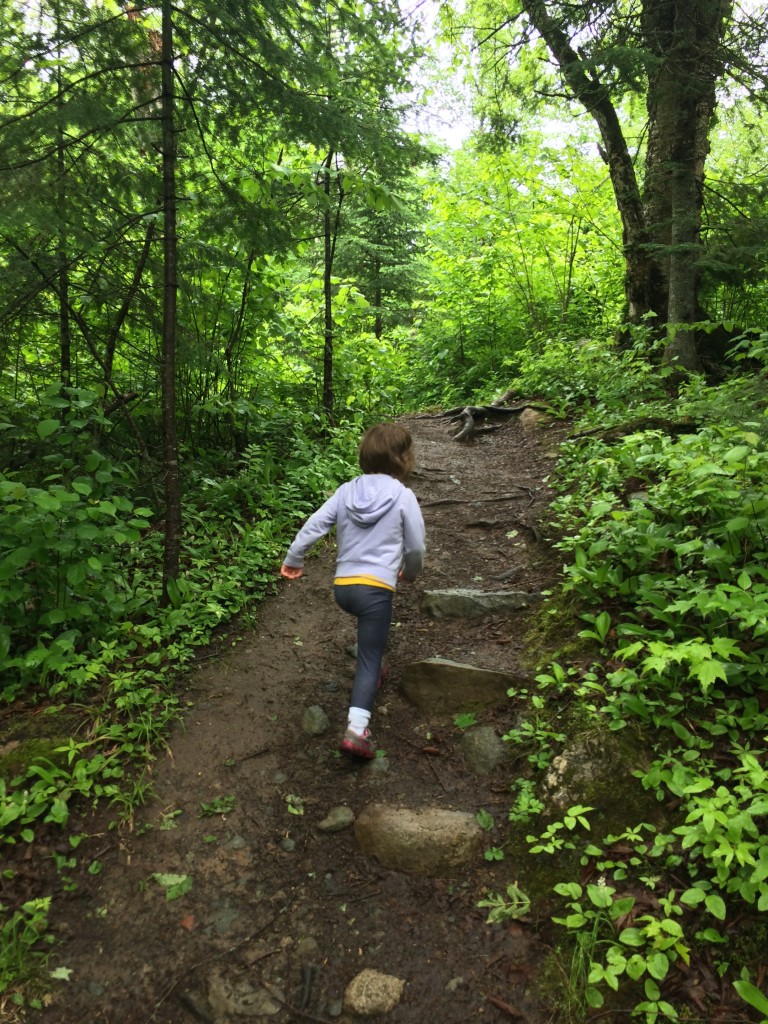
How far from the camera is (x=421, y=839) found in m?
3.03

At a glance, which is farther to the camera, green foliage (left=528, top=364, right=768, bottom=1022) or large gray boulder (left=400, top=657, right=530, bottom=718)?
large gray boulder (left=400, top=657, right=530, bottom=718)

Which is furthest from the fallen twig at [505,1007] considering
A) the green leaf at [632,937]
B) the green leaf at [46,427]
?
the green leaf at [46,427]

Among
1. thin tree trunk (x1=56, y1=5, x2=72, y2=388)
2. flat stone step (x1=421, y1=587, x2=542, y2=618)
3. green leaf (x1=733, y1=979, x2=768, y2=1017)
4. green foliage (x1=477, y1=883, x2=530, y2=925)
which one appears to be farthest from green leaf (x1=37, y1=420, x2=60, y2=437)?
green leaf (x1=733, y1=979, x2=768, y2=1017)

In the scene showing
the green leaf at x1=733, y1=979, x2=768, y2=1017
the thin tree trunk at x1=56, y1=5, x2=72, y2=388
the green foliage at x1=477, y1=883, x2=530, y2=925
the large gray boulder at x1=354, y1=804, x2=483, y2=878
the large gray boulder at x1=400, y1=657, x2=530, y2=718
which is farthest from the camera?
the thin tree trunk at x1=56, y1=5, x2=72, y2=388

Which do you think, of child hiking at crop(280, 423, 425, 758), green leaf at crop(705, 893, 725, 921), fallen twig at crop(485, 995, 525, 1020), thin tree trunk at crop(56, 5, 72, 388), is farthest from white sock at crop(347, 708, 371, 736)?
thin tree trunk at crop(56, 5, 72, 388)

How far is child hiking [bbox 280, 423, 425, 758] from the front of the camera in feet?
11.8

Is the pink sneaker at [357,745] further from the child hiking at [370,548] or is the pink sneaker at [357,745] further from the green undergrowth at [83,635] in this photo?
the green undergrowth at [83,635]

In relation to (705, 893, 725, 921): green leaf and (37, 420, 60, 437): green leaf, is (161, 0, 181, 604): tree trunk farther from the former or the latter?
(705, 893, 725, 921): green leaf

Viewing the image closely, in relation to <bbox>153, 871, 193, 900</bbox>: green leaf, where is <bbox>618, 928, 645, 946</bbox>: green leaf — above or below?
above

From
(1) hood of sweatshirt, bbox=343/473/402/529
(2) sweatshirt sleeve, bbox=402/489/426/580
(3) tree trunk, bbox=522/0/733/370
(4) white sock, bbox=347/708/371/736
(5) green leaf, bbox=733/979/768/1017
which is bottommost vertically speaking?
(5) green leaf, bbox=733/979/768/1017

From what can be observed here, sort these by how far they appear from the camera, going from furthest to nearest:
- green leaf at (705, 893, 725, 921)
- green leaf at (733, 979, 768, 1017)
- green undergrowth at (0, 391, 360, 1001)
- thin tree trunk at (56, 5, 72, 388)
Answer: thin tree trunk at (56, 5, 72, 388) < green undergrowth at (0, 391, 360, 1001) < green leaf at (705, 893, 725, 921) < green leaf at (733, 979, 768, 1017)

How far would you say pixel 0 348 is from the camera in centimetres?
547

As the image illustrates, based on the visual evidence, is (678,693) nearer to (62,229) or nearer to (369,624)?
(369,624)

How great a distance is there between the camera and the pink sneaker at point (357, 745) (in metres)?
3.44
